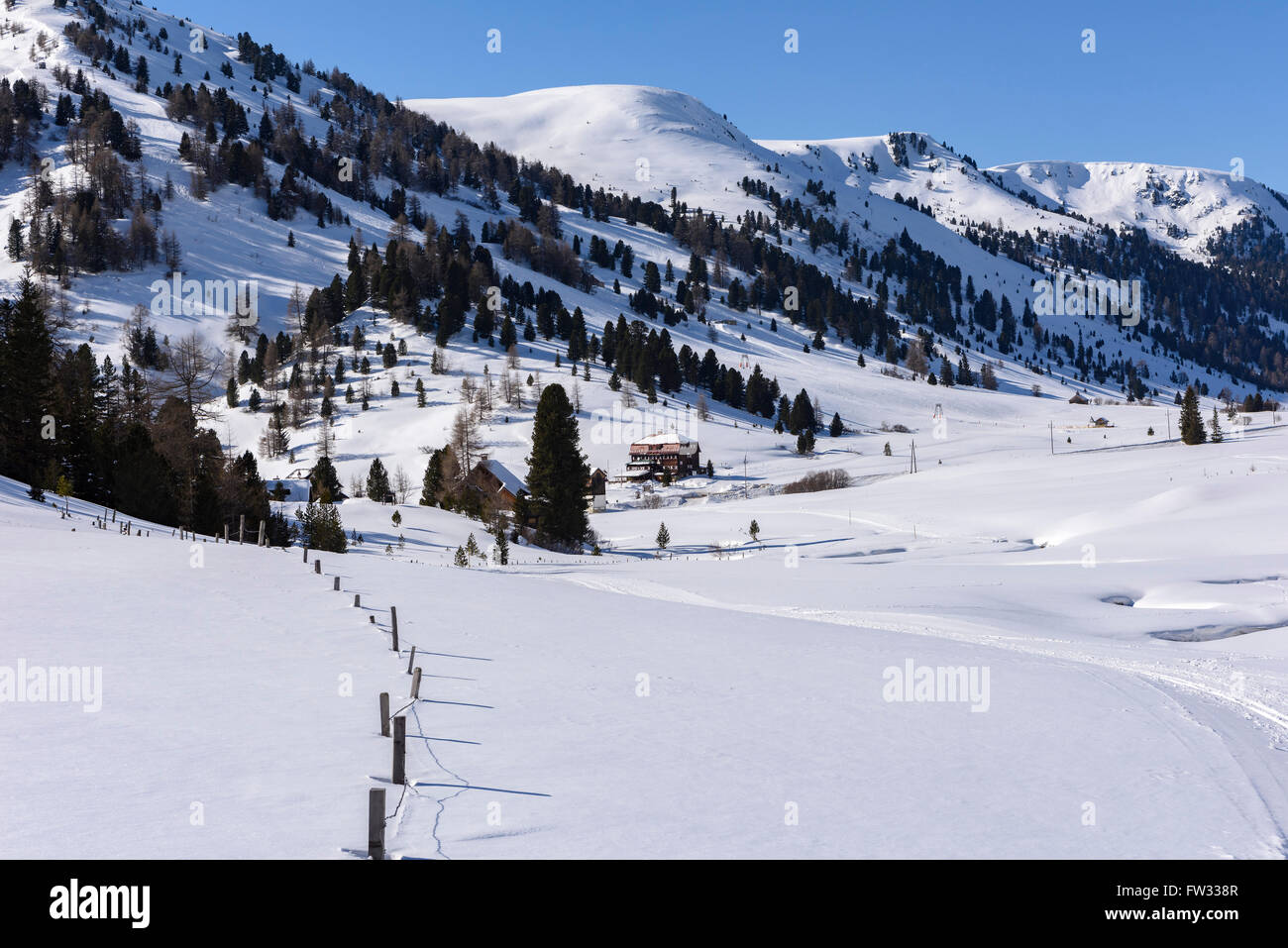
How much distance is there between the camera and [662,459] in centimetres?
10981

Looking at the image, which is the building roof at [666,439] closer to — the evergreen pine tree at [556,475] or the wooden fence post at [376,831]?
the evergreen pine tree at [556,475]

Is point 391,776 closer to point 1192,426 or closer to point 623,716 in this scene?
point 623,716

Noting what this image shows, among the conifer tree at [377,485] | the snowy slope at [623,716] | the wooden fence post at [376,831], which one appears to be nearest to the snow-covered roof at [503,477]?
the conifer tree at [377,485]

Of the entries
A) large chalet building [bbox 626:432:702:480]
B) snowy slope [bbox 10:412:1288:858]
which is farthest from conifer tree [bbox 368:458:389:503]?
snowy slope [bbox 10:412:1288:858]

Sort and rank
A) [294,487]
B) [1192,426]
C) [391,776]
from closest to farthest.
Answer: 1. [391,776]
2. [294,487]
3. [1192,426]

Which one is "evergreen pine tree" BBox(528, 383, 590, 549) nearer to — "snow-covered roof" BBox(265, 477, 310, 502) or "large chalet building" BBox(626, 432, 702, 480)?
"snow-covered roof" BBox(265, 477, 310, 502)

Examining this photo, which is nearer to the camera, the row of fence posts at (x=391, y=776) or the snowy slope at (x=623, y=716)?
the row of fence posts at (x=391, y=776)

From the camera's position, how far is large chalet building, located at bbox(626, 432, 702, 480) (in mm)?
108375

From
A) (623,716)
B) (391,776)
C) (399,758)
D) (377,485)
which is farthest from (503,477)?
(399,758)

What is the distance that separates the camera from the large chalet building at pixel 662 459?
356 ft

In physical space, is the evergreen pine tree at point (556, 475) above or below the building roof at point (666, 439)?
below

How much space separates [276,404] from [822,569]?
100772mm

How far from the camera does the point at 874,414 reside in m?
151
